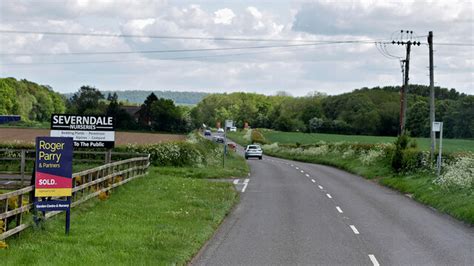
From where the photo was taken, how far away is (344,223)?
18906 mm

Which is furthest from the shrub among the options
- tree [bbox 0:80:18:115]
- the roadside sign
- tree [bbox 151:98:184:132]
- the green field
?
tree [bbox 0:80:18:115]

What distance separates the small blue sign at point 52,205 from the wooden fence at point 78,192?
0.27m

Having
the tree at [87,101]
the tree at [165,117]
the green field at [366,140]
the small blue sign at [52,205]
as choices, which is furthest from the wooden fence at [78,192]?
the tree at [87,101]

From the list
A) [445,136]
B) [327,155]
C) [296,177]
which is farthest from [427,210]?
[445,136]

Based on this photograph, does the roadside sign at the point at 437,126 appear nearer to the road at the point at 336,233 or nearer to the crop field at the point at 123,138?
the road at the point at 336,233

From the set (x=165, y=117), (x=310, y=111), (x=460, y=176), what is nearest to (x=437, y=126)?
(x=460, y=176)

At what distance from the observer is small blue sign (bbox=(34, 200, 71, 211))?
44.8 ft

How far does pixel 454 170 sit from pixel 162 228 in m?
16.2

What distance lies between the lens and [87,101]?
110938mm

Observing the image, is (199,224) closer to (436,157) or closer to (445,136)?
(436,157)

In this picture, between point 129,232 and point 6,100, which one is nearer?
point 129,232

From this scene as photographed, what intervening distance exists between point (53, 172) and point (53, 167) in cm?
11

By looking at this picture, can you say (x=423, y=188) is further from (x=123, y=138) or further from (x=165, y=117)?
(x=165, y=117)

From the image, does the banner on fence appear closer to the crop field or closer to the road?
the road
